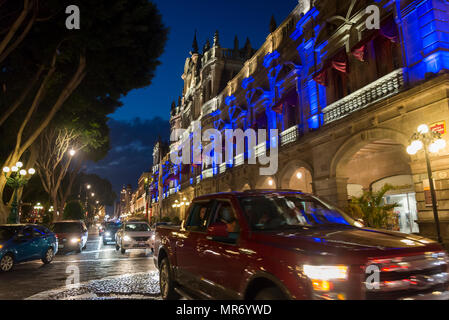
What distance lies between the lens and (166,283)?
6133 millimetres

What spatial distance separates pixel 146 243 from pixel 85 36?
9.69m

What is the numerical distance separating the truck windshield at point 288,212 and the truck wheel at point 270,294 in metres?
0.83

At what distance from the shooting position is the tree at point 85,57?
1398 cm

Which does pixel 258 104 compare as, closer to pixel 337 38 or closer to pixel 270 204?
pixel 337 38

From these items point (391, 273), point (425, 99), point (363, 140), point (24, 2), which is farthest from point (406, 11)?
point (24, 2)

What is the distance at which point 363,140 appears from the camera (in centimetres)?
1402

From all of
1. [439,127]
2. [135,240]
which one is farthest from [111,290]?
[439,127]

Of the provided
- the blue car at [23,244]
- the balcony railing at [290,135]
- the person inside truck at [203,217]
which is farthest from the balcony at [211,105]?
the person inside truck at [203,217]

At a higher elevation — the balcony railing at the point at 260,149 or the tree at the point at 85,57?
the tree at the point at 85,57

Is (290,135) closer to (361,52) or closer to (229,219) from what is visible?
(361,52)

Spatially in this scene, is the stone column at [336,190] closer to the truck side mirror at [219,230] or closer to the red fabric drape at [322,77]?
the red fabric drape at [322,77]

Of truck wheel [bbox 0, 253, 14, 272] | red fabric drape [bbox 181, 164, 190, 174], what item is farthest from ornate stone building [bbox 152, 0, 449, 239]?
truck wheel [bbox 0, 253, 14, 272]

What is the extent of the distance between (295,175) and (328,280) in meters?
20.2

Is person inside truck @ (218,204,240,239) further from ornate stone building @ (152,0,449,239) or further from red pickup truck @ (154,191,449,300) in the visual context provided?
ornate stone building @ (152,0,449,239)
